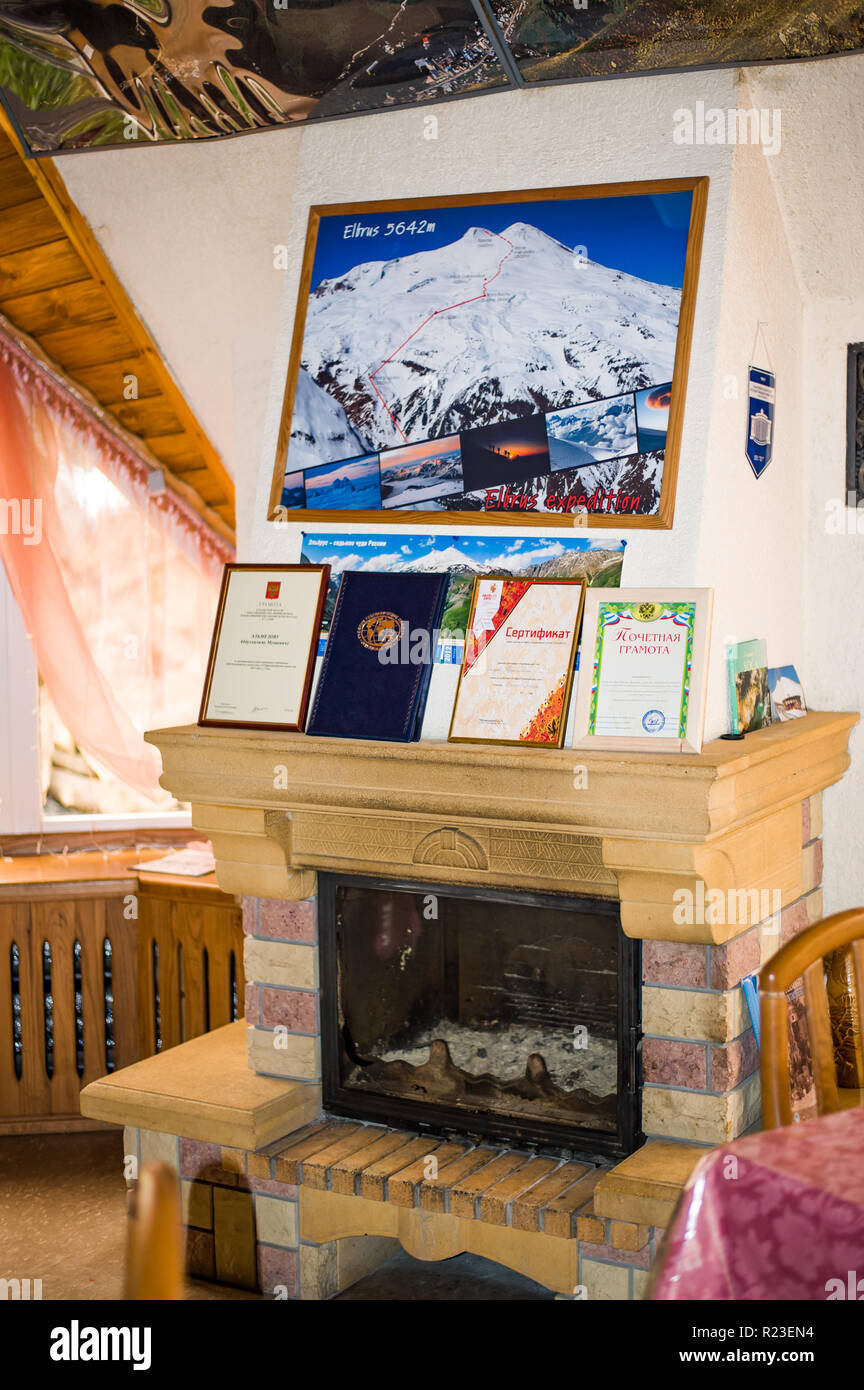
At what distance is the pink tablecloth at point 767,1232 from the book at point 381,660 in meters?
1.40

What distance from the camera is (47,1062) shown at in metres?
3.66

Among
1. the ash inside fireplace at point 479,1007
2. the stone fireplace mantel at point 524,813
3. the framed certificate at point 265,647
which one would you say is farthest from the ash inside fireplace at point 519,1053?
the framed certificate at point 265,647

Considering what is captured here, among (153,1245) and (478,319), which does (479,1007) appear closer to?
(478,319)

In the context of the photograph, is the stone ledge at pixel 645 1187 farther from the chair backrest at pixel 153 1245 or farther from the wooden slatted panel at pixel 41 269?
the wooden slatted panel at pixel 41 269

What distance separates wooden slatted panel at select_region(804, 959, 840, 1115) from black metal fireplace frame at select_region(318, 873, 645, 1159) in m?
0.82

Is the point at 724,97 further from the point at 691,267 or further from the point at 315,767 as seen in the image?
the point at 315,767

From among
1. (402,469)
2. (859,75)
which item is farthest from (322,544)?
(859,75)

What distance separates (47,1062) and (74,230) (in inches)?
Answer: 86.7

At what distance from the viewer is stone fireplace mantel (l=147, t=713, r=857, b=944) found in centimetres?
233

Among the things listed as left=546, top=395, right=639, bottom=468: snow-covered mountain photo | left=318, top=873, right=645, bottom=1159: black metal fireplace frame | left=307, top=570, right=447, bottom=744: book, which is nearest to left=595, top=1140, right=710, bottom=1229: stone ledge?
left=318, top=873, right=645, bottom=1159: black metal fireplace frame

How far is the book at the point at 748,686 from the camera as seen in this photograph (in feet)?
8.38

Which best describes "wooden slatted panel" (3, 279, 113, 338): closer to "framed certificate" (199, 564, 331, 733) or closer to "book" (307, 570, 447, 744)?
"framed certificate" (199, 564, 331, 733)

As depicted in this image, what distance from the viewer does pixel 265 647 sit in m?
2.82

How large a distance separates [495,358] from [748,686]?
828 millimetres
